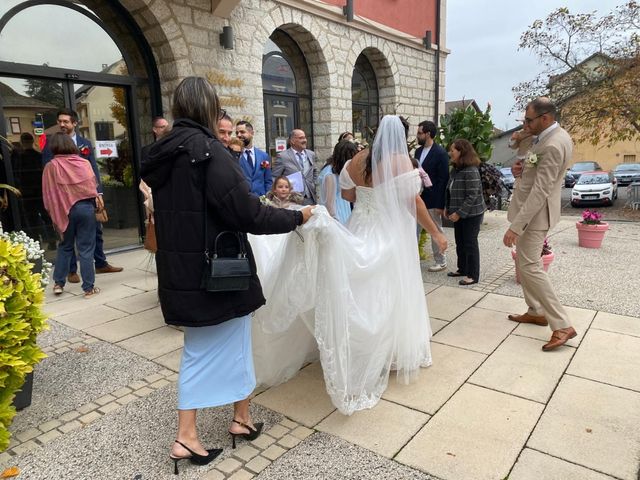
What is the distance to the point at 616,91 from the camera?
1408cm

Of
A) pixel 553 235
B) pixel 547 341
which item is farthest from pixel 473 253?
pixel 553 235

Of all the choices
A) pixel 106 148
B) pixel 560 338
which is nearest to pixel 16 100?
pixel 106 148

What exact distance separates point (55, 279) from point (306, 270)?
3682mm

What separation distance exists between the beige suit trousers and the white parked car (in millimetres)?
16996

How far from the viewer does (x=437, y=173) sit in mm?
5695

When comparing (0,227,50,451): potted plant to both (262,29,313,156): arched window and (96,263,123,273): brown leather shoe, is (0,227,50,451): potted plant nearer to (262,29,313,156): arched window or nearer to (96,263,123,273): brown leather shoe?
(96,263,123,273): brown leather shoe

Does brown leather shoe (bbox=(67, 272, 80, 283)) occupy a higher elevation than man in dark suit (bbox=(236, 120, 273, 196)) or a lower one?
lower

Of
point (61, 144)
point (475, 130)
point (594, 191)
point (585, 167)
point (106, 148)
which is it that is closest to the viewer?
point (61, 144)

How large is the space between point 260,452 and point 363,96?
1049 centimetres

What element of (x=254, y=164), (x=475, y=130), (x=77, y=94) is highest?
(x=77, y=94)

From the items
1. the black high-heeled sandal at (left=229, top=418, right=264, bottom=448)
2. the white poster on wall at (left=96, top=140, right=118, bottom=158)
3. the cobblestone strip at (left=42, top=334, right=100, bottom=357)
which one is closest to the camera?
the black high-heeled sandal at (left=229, top=418, right=264, bottom=448)

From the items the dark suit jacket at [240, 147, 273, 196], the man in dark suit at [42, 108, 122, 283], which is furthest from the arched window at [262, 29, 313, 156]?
the man in dark suit at [42, 108, 122, 283]

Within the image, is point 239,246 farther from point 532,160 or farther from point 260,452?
point 532,160

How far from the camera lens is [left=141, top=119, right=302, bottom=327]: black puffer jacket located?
2061 millimetres
